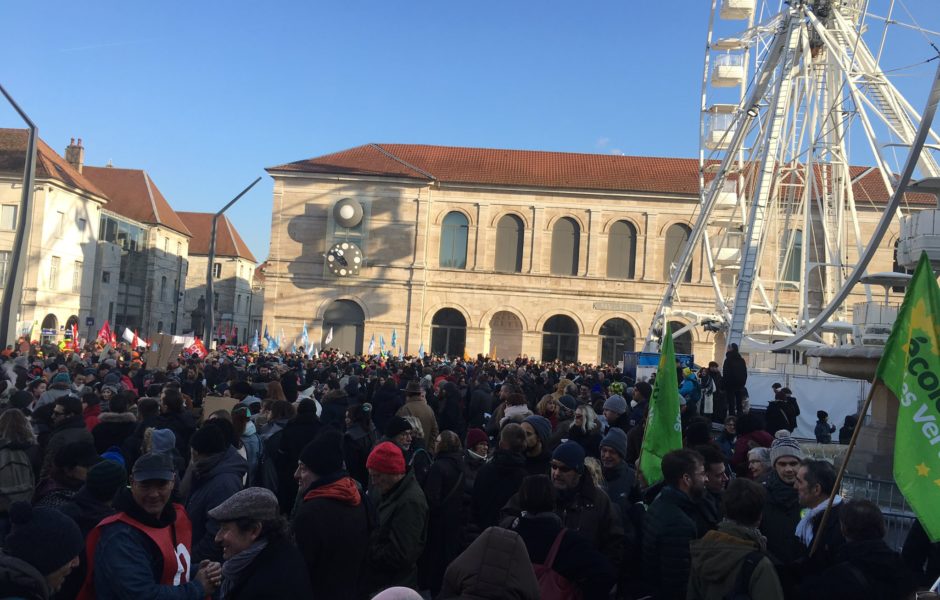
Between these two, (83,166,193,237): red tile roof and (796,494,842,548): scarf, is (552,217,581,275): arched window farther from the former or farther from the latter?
(796,494,842,548): scarf

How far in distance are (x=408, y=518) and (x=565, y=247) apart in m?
37.4

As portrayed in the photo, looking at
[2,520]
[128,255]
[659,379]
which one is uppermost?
[128,255]

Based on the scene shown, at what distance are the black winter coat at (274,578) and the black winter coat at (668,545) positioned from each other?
2168 millimetres

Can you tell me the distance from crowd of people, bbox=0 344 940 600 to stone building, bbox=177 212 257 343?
63814 millimetres

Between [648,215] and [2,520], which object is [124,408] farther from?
[648,215]

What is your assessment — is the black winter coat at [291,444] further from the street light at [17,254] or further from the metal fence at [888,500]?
the street light at [17,254]

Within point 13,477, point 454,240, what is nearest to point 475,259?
point 454,240

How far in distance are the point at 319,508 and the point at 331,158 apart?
41.0 m

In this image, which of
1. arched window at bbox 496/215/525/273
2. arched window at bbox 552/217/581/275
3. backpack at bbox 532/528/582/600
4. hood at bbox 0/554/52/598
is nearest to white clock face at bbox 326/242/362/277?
arched window at bbox 496/215/525/273

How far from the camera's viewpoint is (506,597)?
12.0 feet

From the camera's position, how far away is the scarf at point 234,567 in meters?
4.12

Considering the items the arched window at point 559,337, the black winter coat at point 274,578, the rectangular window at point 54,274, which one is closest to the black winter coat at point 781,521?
the black winter coat at point 274,578

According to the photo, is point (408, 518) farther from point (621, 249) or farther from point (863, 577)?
point (621, 249)

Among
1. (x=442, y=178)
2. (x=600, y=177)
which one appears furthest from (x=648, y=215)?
(x=442, y=178)
